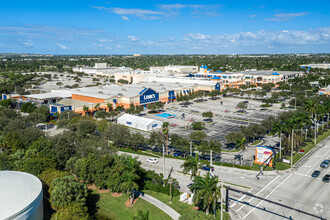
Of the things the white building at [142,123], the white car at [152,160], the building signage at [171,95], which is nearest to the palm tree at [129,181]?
the white car at [152,160]

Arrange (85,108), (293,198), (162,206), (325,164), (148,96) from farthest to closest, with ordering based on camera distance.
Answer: (148,96), (85,108), (325,164), (293,198), (162,206)

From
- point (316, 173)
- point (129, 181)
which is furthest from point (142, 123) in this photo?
point (316, 173)

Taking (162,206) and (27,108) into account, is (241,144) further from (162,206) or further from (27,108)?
(27,108)

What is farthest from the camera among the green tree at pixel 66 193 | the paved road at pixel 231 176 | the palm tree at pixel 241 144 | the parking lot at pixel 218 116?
the parking lot at pixel 218 116

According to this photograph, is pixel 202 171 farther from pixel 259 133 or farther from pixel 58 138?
pixel 58 138

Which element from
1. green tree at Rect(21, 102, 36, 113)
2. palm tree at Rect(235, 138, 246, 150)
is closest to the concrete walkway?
palm tree at Rect(235, 138, 246, 150)

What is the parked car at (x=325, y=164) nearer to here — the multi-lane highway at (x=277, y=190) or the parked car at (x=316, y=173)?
the multi-lane highway at (x=277, y=190)
